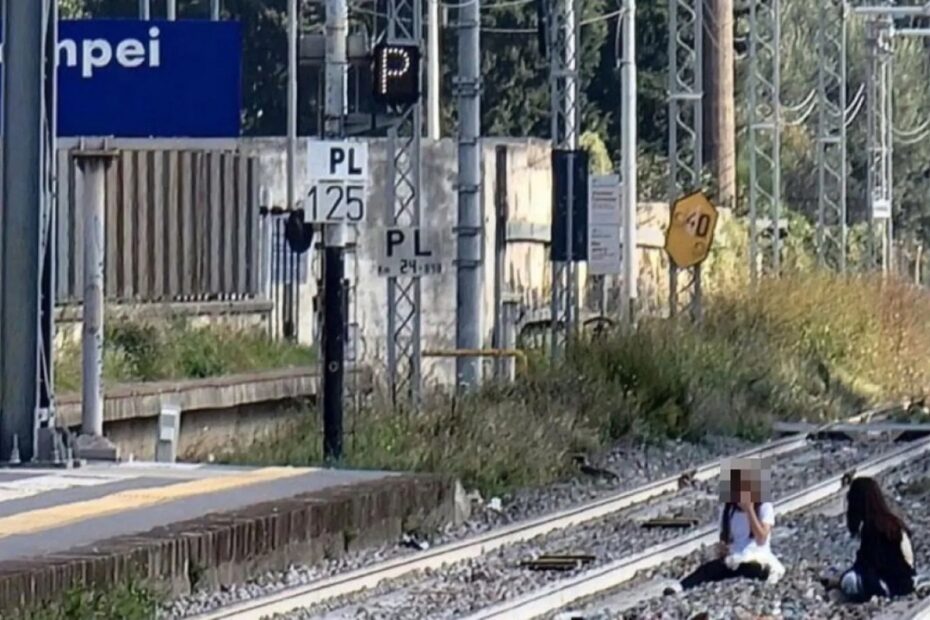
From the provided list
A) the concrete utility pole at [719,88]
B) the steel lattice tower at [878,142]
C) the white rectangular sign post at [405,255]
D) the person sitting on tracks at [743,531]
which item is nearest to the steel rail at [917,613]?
the person sitting on tracks at [743,531]

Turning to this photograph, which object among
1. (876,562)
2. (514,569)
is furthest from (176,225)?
(876,562)

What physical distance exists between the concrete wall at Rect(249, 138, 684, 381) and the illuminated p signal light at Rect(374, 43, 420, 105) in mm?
12183

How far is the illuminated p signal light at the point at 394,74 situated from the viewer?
68.3 ft

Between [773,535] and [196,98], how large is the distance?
22.5 ft

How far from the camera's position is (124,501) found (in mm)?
15719

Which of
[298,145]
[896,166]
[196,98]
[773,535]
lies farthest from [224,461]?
[896,166]

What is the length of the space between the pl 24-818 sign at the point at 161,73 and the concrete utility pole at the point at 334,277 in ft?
3.01

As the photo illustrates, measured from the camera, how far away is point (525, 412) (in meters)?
22.9

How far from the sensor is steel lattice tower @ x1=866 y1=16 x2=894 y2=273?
51469 millimetres

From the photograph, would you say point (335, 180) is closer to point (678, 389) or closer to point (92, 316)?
point (92, 316)

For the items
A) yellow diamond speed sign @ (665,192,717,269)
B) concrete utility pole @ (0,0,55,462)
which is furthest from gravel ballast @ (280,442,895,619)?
yellow diamond speed sign @ (665,192,717,269)

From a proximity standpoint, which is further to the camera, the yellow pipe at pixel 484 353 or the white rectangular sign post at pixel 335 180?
the yellow pipe at pixel 484 353

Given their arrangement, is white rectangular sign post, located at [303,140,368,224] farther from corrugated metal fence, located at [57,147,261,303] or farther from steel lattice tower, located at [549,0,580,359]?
corrugated metal fence, located at [57,147,261,303]

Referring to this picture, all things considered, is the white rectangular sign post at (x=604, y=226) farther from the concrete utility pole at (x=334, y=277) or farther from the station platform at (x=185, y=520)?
the station platform at (x=185, y=520)
